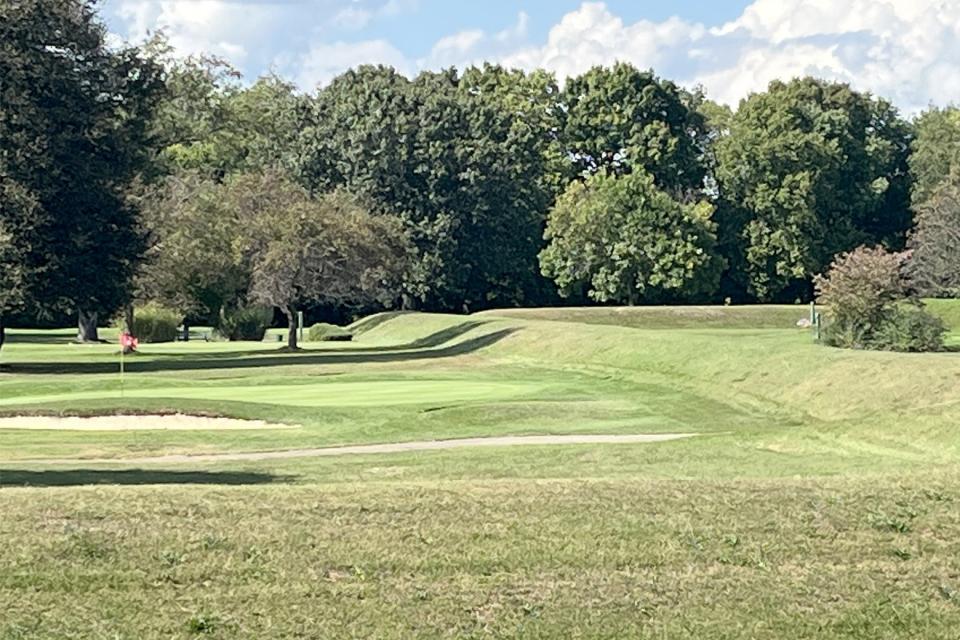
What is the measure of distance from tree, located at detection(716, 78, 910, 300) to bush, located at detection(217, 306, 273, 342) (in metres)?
29.1

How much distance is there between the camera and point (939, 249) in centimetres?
7169

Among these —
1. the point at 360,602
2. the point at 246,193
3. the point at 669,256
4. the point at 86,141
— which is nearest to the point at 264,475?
the point at 360,602

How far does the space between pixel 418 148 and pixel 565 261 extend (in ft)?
36.0

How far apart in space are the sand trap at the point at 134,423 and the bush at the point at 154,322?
4059cm

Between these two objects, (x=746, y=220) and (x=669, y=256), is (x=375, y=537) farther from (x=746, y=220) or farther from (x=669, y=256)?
(x=746, y=220)

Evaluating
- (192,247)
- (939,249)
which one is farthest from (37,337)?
(939,249)

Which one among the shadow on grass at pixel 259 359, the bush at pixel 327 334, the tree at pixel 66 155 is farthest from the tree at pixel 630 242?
the tree at pixel 66 155

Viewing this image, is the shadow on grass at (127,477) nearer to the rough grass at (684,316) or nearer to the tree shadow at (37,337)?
the rough grass at (684,316)

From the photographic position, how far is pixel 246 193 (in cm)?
5838

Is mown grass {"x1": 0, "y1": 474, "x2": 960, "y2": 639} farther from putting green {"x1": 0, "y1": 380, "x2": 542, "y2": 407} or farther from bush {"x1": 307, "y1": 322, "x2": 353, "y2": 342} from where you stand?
bush {"x1": 307, "y1": 322, "x2": 353, "y2": 342}

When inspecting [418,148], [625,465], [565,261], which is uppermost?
[418,148]

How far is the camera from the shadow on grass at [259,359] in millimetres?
45375

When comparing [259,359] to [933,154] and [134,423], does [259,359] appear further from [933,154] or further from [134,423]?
[933,154]

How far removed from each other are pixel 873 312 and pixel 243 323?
40702 millimetres
